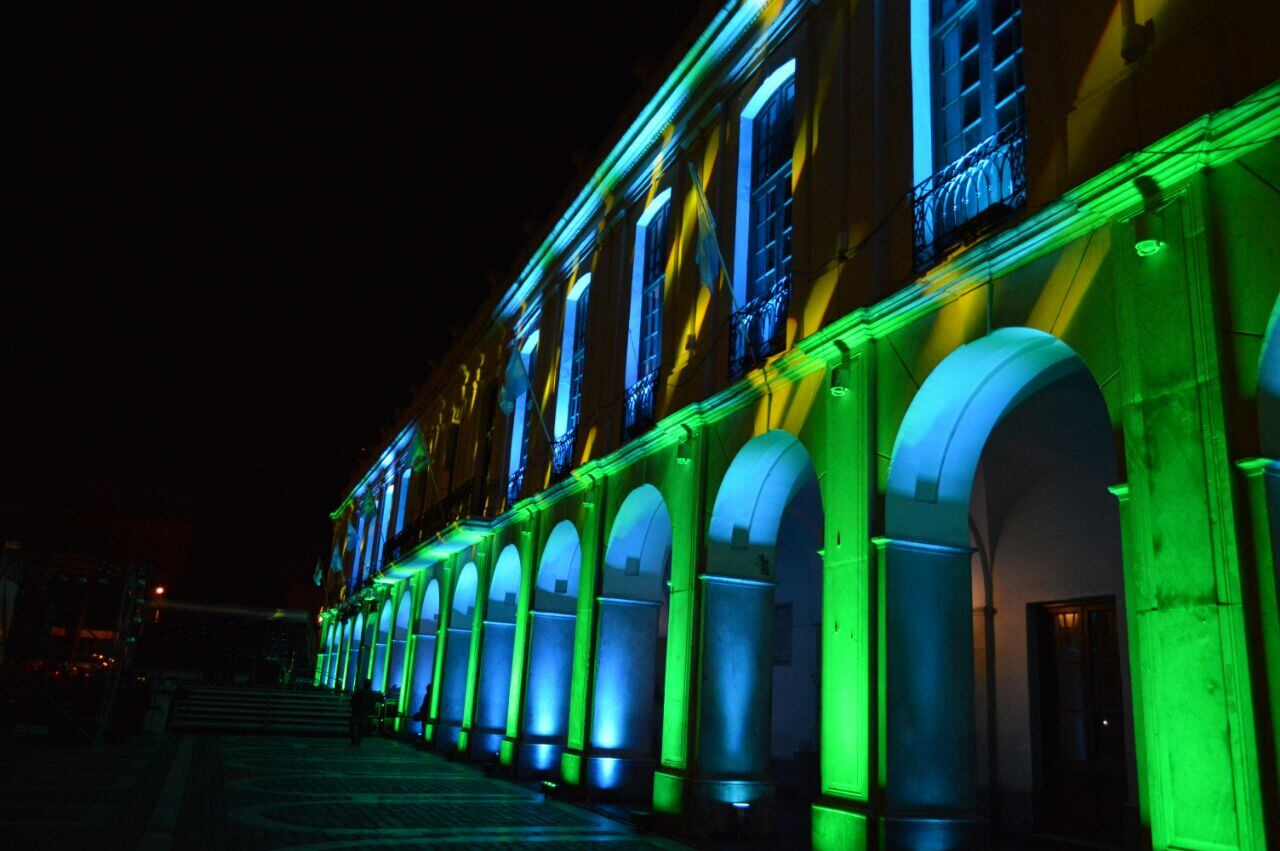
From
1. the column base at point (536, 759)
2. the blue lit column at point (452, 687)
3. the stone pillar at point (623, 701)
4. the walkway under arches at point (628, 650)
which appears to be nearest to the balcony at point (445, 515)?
the blue lit column at point (452, 687)

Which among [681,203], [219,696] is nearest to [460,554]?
[219,696]

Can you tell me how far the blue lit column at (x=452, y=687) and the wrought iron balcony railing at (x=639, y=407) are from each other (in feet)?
28.6

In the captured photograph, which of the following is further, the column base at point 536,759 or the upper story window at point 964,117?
the column base at point 536,759

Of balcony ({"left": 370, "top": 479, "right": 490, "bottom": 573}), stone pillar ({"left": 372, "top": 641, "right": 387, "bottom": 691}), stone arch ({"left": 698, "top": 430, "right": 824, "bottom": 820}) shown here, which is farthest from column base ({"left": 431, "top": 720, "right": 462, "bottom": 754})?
stone arch ({"left": 698, "top": 430, "right": 824, "bottom": 820})

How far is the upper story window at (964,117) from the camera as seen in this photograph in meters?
8.39

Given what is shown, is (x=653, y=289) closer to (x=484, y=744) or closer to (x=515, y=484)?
(x=515, y=484)

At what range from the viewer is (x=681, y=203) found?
14.7 metres

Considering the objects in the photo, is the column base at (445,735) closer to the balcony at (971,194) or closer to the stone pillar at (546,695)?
the stone pillar at (546,695)

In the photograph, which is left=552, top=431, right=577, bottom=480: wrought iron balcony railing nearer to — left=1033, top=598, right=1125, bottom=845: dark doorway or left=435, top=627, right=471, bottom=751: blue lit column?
left=435, top=627, right=471, bottom=751: blue lit column

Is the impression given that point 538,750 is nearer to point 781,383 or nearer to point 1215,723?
point 781,383

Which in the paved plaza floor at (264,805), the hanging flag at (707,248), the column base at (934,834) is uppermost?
the hanging flag at (707,248)

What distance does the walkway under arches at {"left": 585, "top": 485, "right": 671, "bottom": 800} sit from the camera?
46.2 ft

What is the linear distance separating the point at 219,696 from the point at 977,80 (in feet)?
81.3

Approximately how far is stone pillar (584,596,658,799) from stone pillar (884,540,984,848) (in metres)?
6.60
